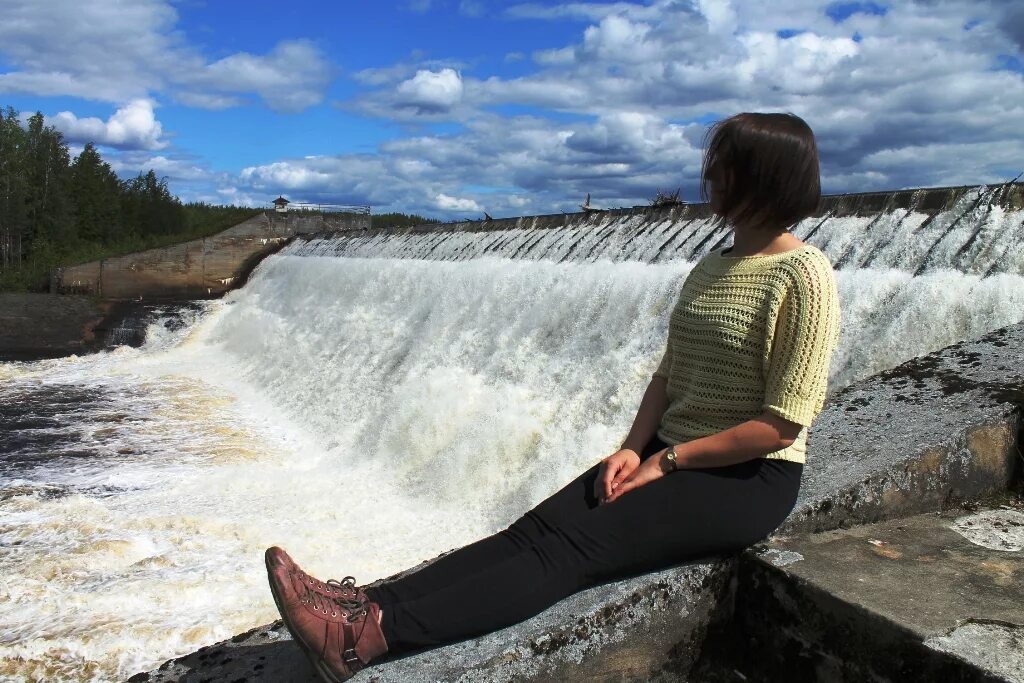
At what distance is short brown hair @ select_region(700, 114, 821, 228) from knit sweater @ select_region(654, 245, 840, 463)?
0.11 meters

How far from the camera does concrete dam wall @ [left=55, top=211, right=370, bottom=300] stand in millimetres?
18016

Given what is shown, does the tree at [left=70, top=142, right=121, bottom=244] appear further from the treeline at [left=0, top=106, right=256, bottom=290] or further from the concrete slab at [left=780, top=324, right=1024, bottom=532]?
the concrete slab at [left=780, top=324, right=1024, bottom=532]

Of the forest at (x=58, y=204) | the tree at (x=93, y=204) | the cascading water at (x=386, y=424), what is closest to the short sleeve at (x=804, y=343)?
the cascading water at (x=386, y=424)

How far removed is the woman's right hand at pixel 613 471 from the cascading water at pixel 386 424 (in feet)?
10.1

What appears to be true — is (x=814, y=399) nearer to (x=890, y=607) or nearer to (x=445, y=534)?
(x=890, y=607)

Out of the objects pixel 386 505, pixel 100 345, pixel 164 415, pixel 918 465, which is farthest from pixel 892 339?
pixel 100 345

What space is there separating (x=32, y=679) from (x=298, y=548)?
1.86 m

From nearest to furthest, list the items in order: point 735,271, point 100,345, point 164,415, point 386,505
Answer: point 735,271
point 386,505
point 164,415
point 100,345

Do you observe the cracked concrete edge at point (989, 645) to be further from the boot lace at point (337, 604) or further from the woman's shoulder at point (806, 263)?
the boot lace at point (337, 604)

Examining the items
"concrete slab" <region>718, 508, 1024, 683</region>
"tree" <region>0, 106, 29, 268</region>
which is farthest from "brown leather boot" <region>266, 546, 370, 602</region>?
"tree" <region>0, 106, 29, 268</region>

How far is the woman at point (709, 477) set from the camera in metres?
1.74

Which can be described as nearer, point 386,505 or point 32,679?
Result: point 32,679

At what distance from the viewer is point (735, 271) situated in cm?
191

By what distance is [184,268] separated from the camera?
18.9 meters
